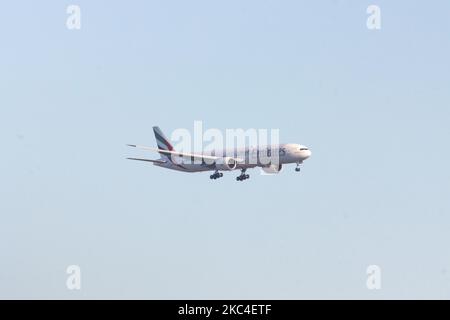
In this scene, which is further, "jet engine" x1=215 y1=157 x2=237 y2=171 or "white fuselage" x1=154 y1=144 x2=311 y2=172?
"jet engine" x1=215 y1=157 x2=237 y2=171

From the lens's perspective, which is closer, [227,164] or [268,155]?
[268,155]

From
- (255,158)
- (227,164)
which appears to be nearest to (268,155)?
(255,158)

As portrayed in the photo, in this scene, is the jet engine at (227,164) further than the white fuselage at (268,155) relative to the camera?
Yes

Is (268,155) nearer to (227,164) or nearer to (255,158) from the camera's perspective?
(255,158)

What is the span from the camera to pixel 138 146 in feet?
567

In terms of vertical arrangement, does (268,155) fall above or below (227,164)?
above
